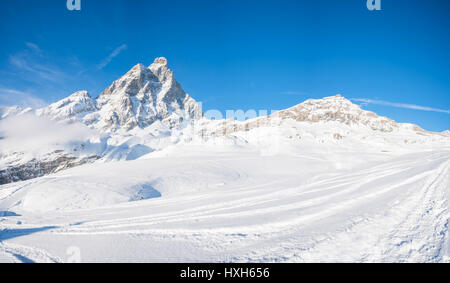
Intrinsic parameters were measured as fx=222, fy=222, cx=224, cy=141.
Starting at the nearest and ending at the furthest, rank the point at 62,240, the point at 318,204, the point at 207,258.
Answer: the point at 207,258 < the point at 62,240 < the point at 318,204

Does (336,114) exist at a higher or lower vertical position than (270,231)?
higher

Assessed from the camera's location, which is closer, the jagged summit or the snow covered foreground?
the snow covered foreground

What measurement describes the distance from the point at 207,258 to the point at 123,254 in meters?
1.65

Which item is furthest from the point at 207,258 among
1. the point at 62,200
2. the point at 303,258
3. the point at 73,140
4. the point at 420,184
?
the point at 73,140

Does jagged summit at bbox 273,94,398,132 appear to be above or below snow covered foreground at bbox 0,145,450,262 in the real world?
above

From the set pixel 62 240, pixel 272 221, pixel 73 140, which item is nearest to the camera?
pixel 62 240

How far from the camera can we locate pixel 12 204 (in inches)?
508

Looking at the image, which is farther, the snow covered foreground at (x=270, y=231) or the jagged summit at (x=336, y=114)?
the jagged summit at (x=336, y=114)

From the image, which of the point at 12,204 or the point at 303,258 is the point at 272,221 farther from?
the point at 12,204

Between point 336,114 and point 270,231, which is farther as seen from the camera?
point 336,114

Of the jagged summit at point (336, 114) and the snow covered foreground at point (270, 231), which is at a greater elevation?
the jagged summit at point (336, 114)

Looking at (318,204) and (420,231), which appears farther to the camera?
(318,204)
